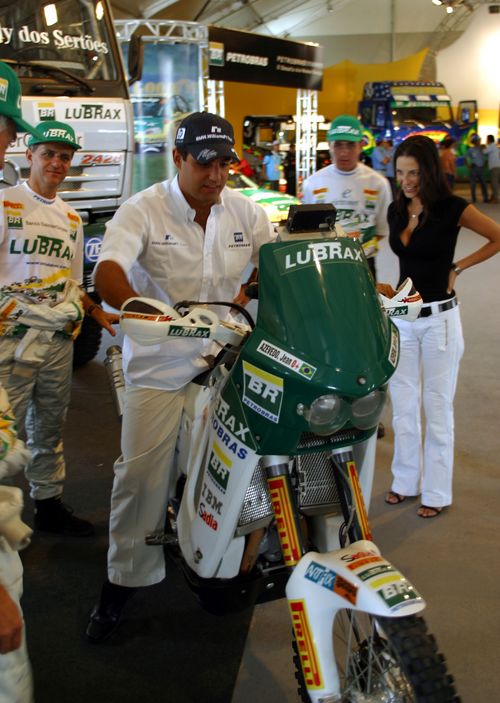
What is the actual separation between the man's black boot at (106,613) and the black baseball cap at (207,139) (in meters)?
1.58

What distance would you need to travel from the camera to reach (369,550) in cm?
190

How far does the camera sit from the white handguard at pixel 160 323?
1.88 m

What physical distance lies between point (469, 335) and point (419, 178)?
353 cm

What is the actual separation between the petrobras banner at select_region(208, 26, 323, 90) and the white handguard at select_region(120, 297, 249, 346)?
35.3ft

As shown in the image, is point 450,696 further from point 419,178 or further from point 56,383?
point 419,178

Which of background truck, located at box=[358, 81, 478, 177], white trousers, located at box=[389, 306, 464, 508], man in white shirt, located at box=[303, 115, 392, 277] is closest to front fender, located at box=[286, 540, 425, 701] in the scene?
white trousers, located at box=[389, 306, 464, 508]

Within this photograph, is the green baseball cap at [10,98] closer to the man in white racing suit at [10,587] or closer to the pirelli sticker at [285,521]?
the man in white racing suit at [10,587]

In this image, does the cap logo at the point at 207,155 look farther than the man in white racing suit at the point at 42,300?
No

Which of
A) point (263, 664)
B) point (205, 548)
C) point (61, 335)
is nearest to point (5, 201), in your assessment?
point (61, 335)

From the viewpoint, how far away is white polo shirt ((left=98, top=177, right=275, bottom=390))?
2.53 metres

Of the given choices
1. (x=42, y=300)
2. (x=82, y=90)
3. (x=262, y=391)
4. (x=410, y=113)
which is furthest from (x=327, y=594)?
(x=410, y=113)

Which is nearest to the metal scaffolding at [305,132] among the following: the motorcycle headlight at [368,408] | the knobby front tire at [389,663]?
the motorcycle headlight at [368,408]

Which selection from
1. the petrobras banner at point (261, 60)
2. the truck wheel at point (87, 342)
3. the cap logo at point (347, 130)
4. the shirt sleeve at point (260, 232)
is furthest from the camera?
the petrobras banner at point (261, 60)

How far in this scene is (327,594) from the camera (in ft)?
5.90
